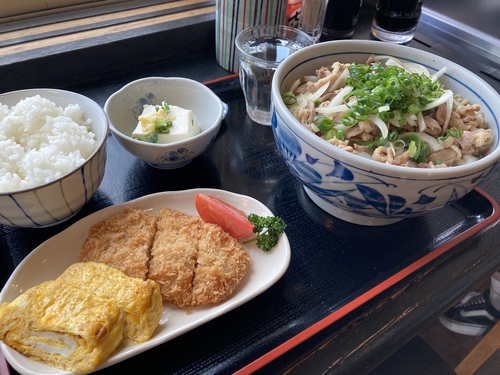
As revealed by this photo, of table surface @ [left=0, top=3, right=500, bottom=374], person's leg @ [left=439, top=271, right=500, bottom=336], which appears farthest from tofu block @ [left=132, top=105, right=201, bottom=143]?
person's leg @ [left=439, top=271, right=500, bottom=336]

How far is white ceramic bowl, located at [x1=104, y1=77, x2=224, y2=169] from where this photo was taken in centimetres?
111

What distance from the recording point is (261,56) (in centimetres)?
146

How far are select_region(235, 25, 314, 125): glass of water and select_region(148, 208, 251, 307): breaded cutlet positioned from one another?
0.57 m

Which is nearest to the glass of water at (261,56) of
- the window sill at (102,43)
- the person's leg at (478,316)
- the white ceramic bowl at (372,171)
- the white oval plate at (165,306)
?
the white ceramic bowl at (372,171)

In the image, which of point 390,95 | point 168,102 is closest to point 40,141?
point 168,102

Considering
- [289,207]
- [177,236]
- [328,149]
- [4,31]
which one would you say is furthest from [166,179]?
[4,31]

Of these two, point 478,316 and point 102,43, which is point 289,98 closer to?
point 102,43

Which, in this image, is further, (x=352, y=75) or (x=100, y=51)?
(x=100, y=51)

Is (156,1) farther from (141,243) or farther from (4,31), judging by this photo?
(141,243)

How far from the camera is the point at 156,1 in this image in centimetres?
180

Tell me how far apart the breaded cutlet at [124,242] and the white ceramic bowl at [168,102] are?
180mm

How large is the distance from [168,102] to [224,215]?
0.56m

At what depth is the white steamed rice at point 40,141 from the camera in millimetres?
958

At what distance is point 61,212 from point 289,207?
609 mm
